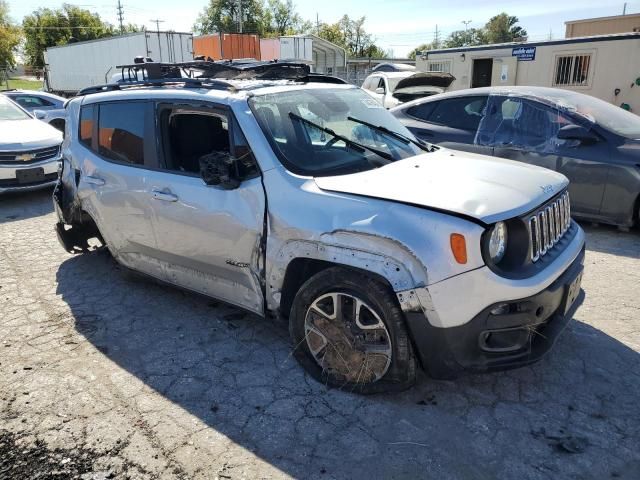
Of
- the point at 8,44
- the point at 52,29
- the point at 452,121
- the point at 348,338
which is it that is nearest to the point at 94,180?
the point at 348,338

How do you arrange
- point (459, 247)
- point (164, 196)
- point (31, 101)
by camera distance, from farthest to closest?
point (31, 101)
point (164, 196)
point (459, 247)

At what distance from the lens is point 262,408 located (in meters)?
2.99

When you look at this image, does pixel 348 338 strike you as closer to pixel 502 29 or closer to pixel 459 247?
pixel 459 247

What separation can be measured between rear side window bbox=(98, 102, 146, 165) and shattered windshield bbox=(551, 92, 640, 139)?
4714mm

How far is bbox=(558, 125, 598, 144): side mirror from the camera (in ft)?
18.7

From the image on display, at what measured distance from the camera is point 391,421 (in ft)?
9.30

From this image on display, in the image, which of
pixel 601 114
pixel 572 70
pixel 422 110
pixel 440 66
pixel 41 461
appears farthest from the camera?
pixel 440 66

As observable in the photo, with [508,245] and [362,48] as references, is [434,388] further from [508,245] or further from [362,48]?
[362,48]

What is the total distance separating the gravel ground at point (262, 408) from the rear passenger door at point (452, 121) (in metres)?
2.91

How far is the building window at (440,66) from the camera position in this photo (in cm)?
1799

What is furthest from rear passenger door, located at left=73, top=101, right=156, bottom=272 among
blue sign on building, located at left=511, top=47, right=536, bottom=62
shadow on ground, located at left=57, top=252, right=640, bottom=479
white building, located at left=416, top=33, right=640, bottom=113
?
blue sign on building, located at left=511, top=47, right=536, bottom=62

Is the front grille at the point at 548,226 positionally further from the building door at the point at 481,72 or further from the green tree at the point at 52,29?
the green tree at the point at 52,29

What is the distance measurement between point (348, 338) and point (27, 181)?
279 inches

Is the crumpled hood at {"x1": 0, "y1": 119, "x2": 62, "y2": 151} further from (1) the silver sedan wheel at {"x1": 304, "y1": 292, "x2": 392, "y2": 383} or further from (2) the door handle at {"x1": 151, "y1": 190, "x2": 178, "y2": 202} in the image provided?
(1) the silver sedan wheel at {"x1": 304, "y1": 292, "x2": 392, "y2": 383}
